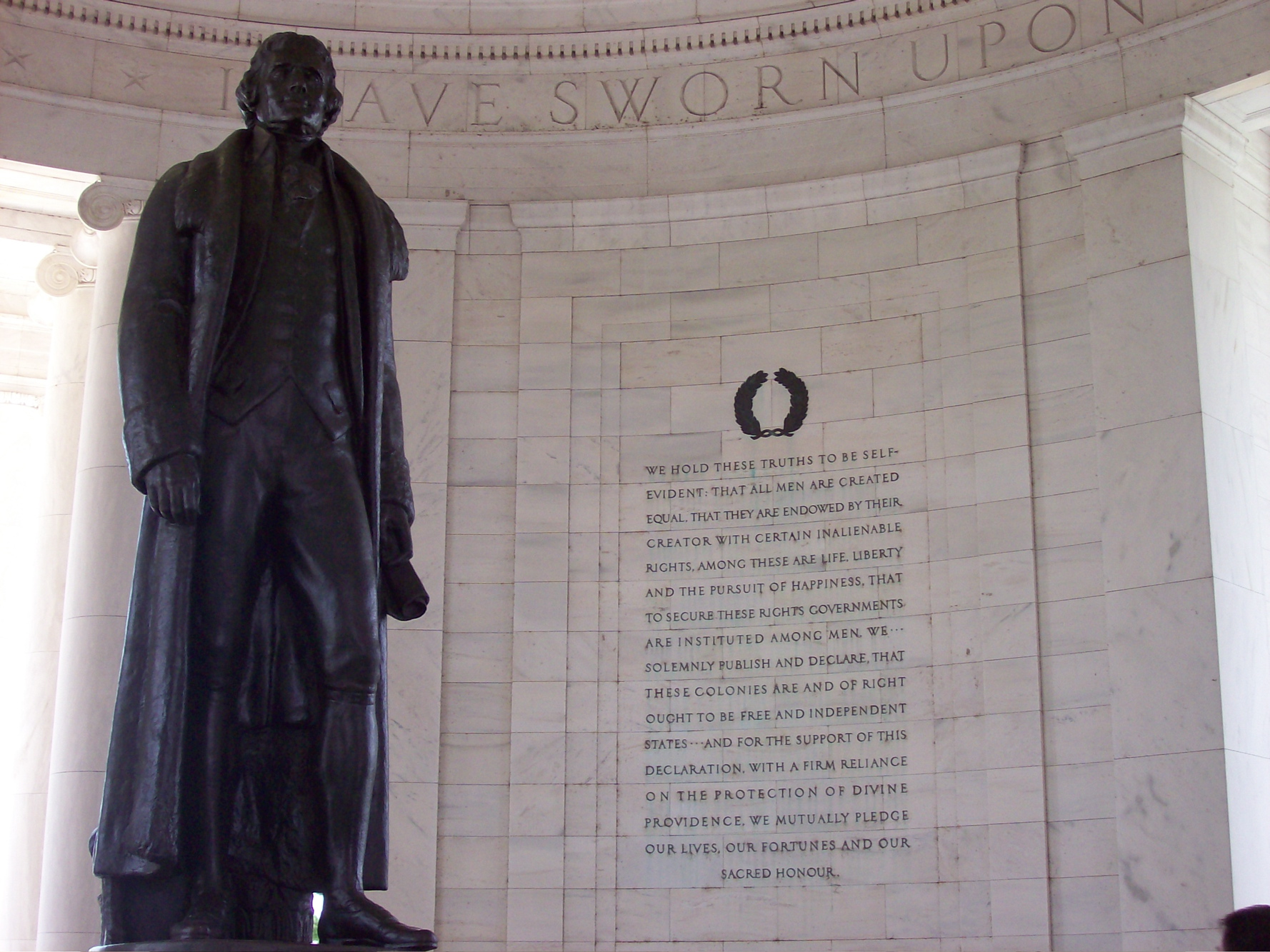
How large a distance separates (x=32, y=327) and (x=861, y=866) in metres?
10.5

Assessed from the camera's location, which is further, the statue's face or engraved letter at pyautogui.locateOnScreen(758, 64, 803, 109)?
engraved letter at pyautogui.locateOnScreen(758, 64, 803, 109)

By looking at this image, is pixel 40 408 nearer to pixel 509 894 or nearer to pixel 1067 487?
pixel 509 894

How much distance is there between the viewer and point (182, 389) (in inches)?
238

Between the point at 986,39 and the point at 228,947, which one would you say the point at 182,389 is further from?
the point at 986,39

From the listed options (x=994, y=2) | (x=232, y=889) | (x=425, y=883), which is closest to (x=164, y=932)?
(x=232, y=889)

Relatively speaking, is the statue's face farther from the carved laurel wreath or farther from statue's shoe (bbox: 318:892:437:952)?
the carved laurel wreath

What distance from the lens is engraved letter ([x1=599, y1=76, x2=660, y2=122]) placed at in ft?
46.0

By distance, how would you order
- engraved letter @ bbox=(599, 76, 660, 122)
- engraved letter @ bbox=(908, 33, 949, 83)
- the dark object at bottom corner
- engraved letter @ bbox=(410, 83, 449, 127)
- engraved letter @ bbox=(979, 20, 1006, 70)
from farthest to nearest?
engraved letter @ bbox=(410, 83, 449, 127) < engraved letter @ bbox=(599, 76, 660, 122) < engraved letter @ bbox=(908, 33, 949, 83) < engraved letter @ bbox=(979, 20, 1006, 70) < the dark object at bottom corner

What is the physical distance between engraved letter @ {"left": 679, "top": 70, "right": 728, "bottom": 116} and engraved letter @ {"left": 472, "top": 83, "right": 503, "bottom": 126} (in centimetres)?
156

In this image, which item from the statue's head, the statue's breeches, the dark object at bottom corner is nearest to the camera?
the dark object at bottom corner

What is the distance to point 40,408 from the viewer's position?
1773 cm

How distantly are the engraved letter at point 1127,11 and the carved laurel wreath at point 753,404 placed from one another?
11.7 feet

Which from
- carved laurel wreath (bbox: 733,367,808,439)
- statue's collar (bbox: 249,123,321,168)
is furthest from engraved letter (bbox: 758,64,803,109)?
statue's collar (bbox: 249,123,321,168)

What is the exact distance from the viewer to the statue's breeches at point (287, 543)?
6.00 meters
